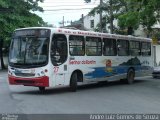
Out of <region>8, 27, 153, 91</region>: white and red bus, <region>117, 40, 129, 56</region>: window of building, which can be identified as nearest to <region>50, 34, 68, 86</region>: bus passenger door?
<region>8, 27, 153, 91</region>: white and red bus

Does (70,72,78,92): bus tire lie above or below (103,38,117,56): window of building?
below

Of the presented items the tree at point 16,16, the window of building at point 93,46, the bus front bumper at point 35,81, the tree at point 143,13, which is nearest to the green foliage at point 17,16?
the tree at point 16,16

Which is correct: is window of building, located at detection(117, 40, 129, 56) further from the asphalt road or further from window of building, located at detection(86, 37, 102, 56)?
the asphalt road

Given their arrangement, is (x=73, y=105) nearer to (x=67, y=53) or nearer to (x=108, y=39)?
(x=67, y=53)

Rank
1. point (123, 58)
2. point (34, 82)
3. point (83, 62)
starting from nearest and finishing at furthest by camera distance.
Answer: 1. point (34, 82)
2. point (83, 62)
3. point (123, 58)

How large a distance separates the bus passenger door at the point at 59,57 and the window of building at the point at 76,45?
21.2 inches

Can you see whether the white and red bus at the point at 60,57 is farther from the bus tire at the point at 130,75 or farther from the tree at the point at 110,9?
the tree at the point at 110,9

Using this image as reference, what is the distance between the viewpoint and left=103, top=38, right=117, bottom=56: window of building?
23.7 metres

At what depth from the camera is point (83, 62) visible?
21391 mm

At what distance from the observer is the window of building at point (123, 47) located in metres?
25.4

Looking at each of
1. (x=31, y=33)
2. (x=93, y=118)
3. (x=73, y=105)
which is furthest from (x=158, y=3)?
(x=93, y=118)

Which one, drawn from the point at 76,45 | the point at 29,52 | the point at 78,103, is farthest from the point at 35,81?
the point at 78,103

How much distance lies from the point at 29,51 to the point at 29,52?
0.05m

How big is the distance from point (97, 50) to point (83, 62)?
6.05ft
